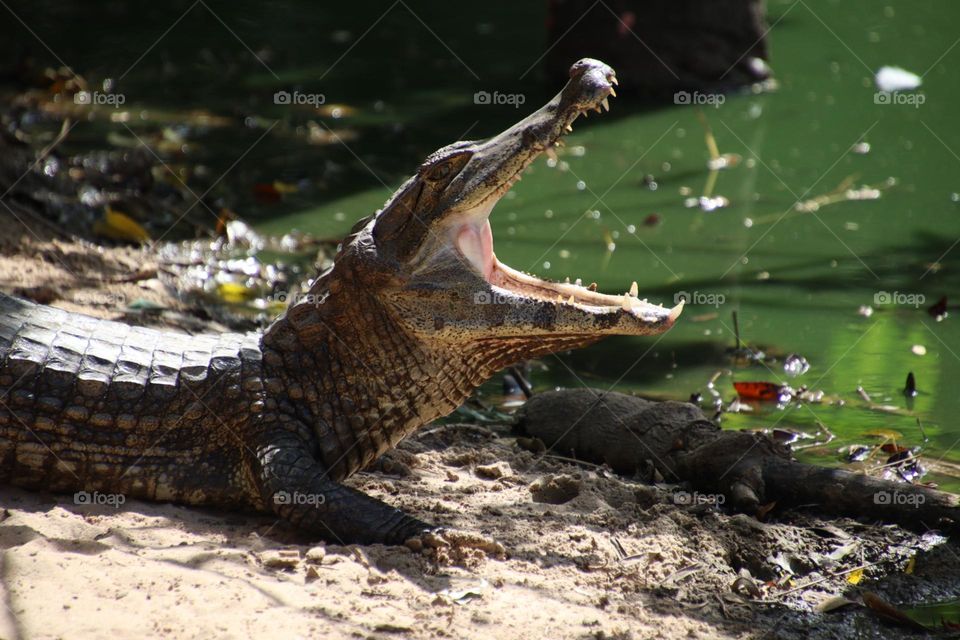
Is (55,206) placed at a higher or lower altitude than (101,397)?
higher

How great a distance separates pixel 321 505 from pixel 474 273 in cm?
97

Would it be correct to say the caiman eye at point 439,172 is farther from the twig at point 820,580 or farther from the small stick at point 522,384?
the twig at point 820,580

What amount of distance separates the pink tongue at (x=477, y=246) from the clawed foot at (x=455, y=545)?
906mm

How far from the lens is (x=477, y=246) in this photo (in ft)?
13.0

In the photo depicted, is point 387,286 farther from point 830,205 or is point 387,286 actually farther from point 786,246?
point 830,205

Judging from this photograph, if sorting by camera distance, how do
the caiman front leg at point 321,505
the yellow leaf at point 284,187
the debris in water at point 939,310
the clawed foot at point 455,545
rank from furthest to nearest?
1. the yellow leaf at point 284,187
2. the debris in water at point 939,310
3. the caiman front leg at point 321,505
4. the clawed foot at point 455,545

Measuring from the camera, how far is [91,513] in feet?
12.3

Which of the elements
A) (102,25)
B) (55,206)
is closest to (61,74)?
(102,25)

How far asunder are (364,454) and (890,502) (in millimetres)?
2023

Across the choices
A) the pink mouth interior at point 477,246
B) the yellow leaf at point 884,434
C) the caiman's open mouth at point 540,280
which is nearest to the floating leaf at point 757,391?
the yellow leaf at point 884,434

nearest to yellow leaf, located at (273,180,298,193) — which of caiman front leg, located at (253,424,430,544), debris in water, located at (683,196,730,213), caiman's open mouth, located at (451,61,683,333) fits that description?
debris in water, located at (683,196,730,213)

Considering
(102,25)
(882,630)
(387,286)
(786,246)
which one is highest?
(102,25)

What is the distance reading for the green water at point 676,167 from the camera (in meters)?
5.85

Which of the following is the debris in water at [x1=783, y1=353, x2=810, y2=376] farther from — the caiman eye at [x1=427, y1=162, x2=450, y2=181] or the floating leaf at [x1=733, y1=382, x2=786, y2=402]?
the caiman eye at [x1=427, y1=162, x2=450, y2=181]
